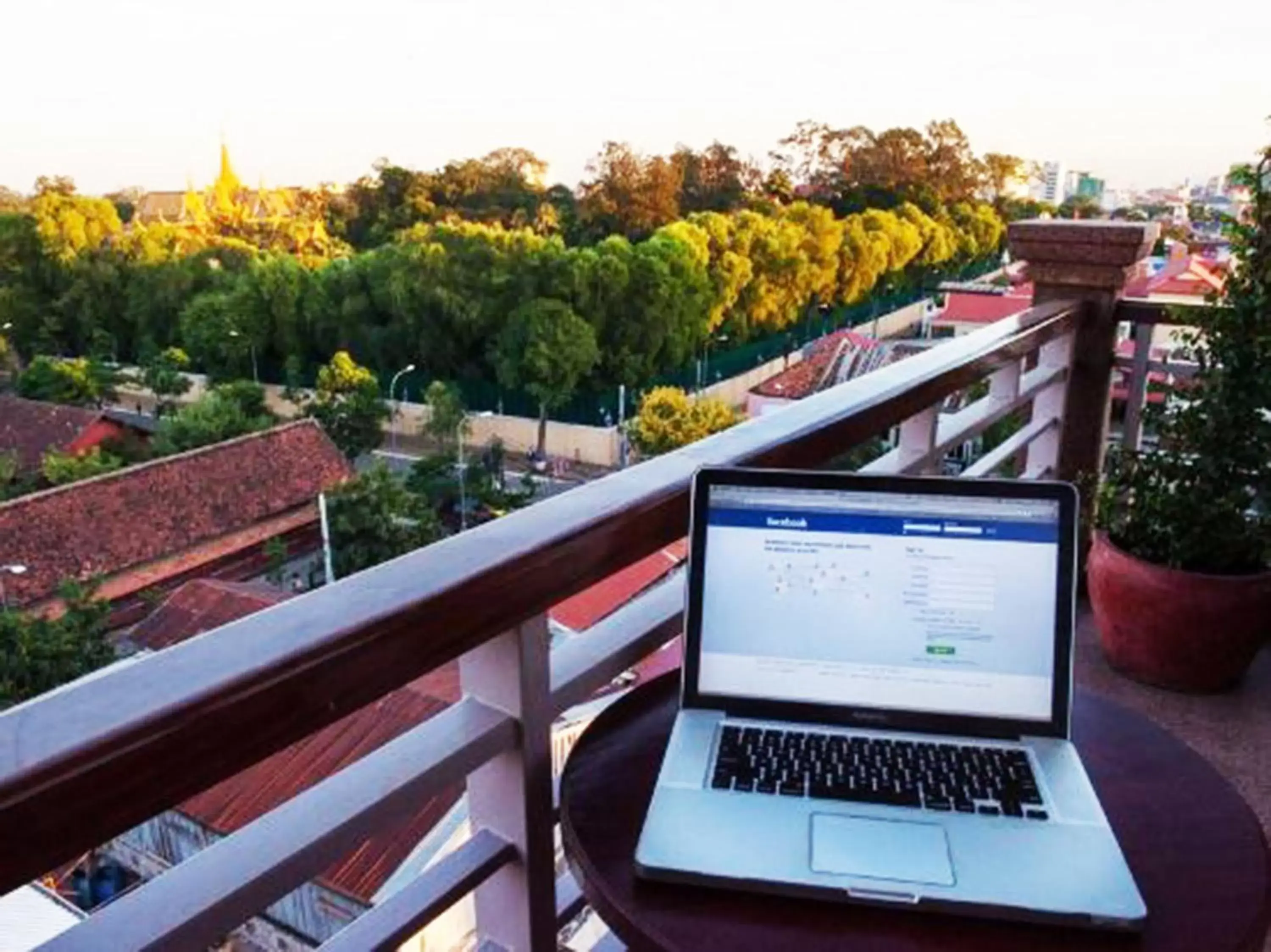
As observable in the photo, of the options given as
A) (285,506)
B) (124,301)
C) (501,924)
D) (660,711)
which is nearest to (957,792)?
(660,711)

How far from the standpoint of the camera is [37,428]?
17359mm

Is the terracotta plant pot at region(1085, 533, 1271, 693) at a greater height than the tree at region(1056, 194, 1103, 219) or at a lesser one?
lesser

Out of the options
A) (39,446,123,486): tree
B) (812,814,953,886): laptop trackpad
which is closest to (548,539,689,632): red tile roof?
(812,814,953,886): laptop trackpad

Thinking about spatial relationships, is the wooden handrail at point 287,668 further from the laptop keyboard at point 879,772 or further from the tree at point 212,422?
the tree at point 212,422

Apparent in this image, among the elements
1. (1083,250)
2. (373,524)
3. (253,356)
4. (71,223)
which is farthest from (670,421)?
(71,223)

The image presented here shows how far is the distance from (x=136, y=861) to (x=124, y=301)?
2295 cm

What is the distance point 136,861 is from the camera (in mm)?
2947

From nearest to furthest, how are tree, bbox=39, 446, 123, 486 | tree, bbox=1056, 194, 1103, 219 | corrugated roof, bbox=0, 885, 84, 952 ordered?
corrugated roof, bbox=0, 885, 84, 952 < tree, bbox=39, 446, 123, 486 < tree, bbox=1056, 194, 1103, 219

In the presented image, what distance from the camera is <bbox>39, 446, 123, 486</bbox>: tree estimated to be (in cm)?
1512

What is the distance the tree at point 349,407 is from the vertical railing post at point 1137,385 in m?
16.8

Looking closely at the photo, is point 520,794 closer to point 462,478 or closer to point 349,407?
point 462,478

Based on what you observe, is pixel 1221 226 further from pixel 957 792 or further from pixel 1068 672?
pixel 957 792

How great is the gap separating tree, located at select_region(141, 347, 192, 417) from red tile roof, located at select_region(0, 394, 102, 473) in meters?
2.04

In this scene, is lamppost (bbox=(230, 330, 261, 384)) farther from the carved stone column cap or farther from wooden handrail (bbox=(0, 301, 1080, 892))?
wooden handrail (bbox=(0, 301, 1080, 892))
